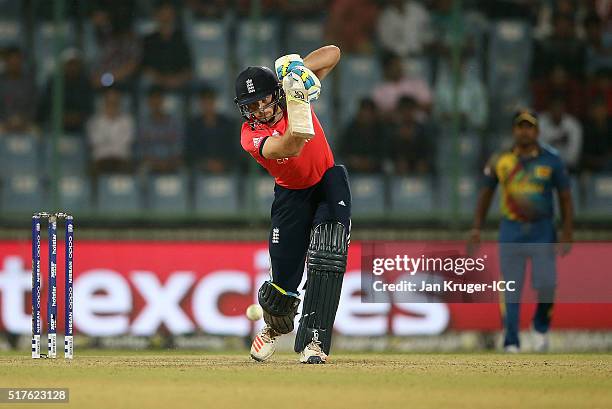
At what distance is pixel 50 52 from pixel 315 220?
4.80 meters

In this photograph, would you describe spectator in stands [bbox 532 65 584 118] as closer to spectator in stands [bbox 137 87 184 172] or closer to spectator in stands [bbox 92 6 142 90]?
spectator in stands [bbox 137 87 184 172]

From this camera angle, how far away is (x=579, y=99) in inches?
443

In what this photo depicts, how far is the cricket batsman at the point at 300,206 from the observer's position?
6852 mm

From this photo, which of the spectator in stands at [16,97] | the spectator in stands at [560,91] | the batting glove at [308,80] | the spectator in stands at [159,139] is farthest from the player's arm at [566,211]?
the spectator in stands at [16,97]

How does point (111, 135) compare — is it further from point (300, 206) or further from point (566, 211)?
point (300, 206)

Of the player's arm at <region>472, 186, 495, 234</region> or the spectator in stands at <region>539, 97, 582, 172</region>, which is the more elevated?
the spectator in stands at <region>539, 97, 582, 172</region>

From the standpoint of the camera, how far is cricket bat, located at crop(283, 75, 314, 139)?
Result: 642 cm

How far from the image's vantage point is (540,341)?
9594mm

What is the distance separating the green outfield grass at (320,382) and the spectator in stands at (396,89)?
365 centimetres

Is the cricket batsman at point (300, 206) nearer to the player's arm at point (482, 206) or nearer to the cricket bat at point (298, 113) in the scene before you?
the cricket bat at point (298, 113)

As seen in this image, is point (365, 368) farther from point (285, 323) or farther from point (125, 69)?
point (125, 69)

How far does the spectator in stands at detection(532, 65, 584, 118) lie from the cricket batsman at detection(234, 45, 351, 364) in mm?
4260

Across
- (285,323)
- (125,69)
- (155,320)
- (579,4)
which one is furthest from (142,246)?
(579,4)

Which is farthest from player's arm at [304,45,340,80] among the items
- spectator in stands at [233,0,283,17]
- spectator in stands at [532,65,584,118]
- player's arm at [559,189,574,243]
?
spectator in stands at [532,65,584,118]
